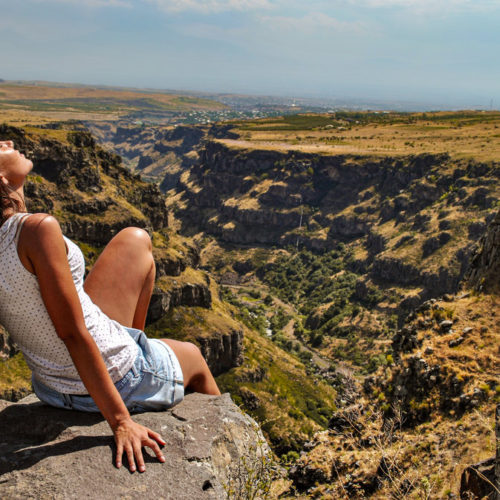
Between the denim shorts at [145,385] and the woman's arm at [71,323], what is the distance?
727 mm

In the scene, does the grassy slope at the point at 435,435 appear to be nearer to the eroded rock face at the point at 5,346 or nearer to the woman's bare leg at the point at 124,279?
the woman's bare leg at the point at 124,279

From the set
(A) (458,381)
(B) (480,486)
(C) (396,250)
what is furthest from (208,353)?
(C) (396,250)

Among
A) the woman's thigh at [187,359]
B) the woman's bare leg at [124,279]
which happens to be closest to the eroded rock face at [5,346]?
the woman's bare leg at [124,279]

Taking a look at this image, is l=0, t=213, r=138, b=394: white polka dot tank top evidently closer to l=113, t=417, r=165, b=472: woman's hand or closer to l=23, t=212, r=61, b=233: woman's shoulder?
l=23, t=212, r=61, b=233: woman's shoulder

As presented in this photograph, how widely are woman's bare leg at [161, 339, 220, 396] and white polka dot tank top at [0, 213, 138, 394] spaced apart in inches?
38.7

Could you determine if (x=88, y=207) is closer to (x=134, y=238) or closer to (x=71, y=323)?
(x=134, y=238)

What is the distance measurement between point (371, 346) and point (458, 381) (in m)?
103

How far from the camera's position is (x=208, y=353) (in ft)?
227

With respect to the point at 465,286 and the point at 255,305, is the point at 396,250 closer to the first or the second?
the point at 255,305

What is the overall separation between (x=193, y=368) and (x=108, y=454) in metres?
2.23

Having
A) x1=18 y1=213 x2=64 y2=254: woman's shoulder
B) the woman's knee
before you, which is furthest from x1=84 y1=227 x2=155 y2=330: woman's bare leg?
x1=18 y1=213 x2=64 y2=254: woman's shoulder

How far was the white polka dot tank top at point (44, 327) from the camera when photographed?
4.81 meters

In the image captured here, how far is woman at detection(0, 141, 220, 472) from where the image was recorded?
15.6 ft

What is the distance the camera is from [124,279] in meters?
6.72
